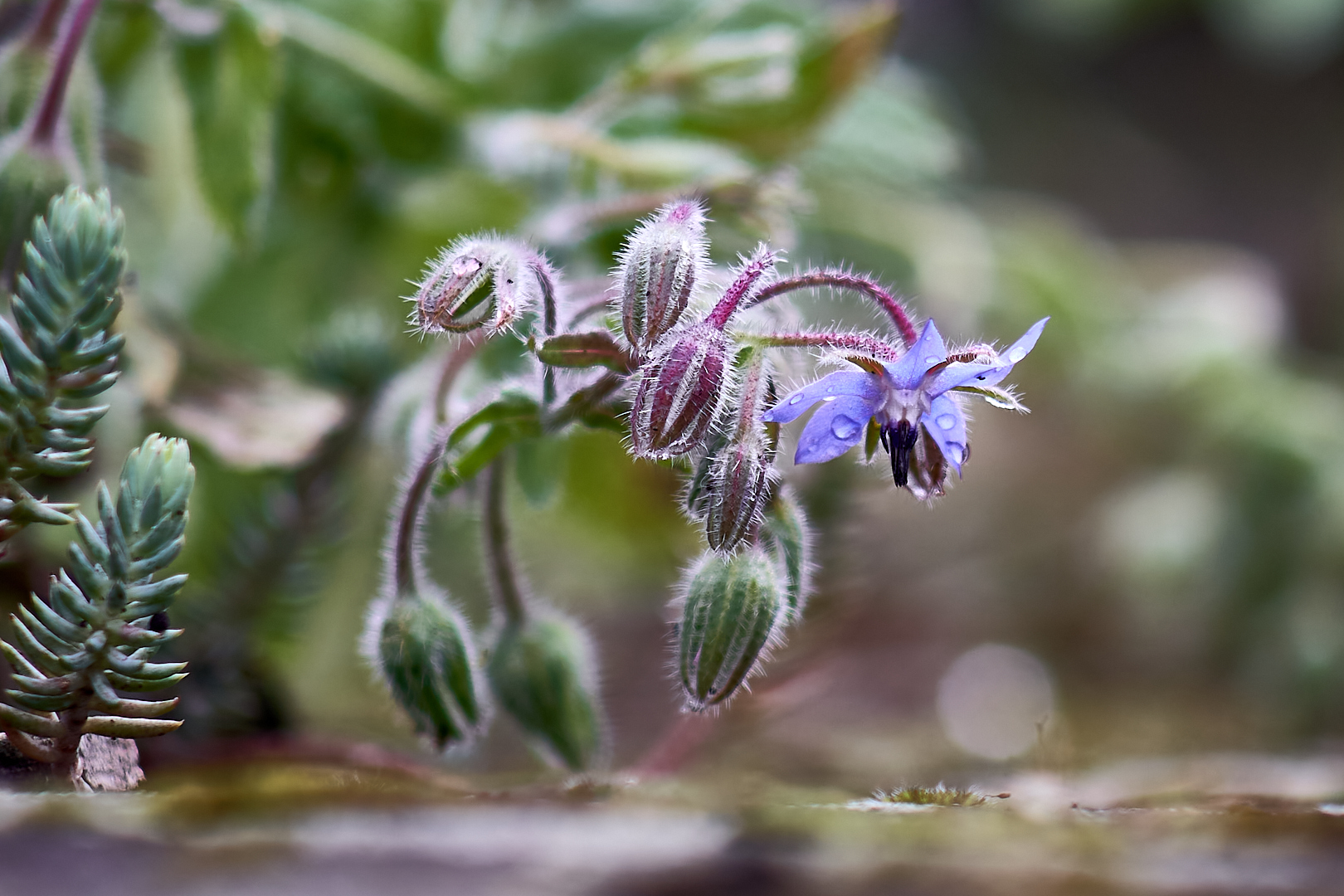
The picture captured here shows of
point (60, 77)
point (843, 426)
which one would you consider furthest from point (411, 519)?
point (60, 77)

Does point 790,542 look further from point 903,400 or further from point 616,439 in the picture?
point 616,439

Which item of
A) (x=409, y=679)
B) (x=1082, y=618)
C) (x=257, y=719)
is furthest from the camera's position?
(x=1082, y=618)

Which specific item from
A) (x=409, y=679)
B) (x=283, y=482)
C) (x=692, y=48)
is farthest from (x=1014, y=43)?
(x=409, y=679)

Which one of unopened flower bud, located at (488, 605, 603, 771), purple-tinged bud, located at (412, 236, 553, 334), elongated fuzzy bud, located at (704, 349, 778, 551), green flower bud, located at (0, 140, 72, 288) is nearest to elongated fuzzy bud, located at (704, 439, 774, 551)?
elongated fuzzy bud, located at (704, 349, 778, 551)

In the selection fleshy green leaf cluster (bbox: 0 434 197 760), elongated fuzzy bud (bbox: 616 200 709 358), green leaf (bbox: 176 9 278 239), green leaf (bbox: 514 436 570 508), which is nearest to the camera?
fleshy green leaf cluster (bbox: 0 434 197 760)

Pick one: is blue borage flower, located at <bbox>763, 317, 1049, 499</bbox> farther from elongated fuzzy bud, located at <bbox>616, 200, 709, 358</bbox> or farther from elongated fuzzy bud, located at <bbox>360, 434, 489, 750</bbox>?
elongated fuzzy bud, located at <bbox>360, 434, 489, 750</bbox>

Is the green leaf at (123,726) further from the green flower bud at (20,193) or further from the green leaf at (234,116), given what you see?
the green leaf at (234,116)

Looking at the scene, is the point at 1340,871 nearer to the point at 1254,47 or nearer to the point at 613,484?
the point at 613,484
